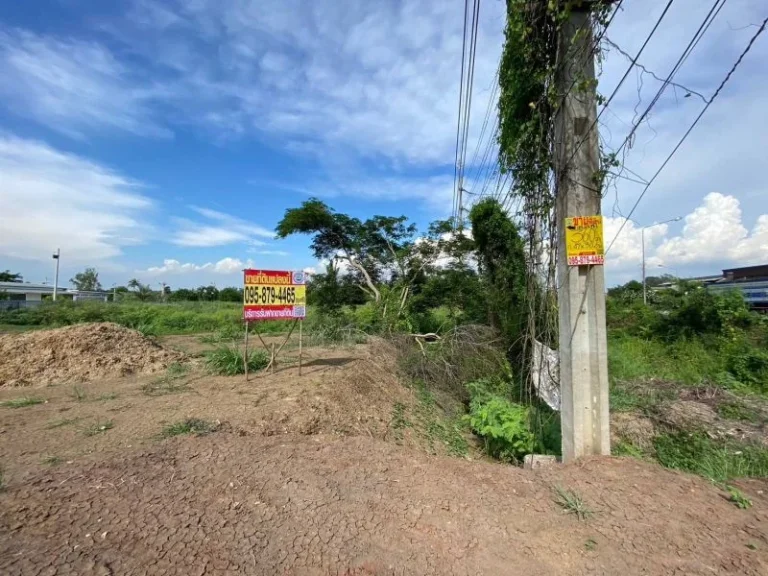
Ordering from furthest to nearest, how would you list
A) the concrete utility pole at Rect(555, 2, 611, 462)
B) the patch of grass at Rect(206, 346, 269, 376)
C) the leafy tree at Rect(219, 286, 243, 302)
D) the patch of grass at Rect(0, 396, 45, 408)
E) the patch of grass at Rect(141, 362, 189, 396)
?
1. the leafy tree at Rect(219, 286, 243, 302)
2. the patch of grass at Rect(206, 346, 269, 376)
3. the patch of grass at Rect(141, 362, 189, 396)
4. the patch of grass at Rect(0, 396, 45, 408)
5. the concrete utility pole at Rect(555, 2, 611, 462)

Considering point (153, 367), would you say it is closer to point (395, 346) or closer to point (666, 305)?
point (395, 346)

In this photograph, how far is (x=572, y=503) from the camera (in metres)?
3.00

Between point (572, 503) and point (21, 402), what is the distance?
7238 mm

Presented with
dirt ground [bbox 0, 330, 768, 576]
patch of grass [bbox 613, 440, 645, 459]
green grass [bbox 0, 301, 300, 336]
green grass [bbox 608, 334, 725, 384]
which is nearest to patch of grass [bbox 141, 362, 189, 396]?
dirt ground [bbox 0, 330, 768, 576]

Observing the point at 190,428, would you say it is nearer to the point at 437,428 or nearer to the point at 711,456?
the point at 437,428

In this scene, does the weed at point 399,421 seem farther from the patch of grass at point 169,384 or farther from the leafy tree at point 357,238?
the leafy tree at point 357,238

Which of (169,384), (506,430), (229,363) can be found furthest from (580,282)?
(169,384)

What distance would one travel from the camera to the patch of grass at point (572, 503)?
288cm

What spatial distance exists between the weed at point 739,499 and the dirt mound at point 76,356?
9252mm

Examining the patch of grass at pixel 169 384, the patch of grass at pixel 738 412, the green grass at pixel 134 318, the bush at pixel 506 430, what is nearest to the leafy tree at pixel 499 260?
the bush at pixel 506 430

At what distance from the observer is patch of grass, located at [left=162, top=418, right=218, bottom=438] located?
4.25 m

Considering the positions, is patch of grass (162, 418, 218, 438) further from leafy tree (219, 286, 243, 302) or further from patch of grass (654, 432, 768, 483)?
leafy tree (219, 286, 243, 302)

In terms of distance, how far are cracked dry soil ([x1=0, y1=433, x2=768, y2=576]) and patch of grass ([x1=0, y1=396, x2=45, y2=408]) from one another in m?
3.58

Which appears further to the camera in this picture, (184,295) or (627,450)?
(184,295)
